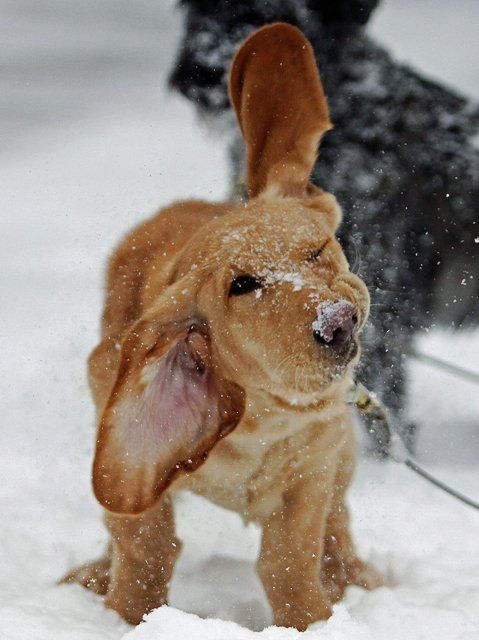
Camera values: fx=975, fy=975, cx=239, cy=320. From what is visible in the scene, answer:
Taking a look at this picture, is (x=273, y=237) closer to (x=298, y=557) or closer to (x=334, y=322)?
(x=334, y=322)

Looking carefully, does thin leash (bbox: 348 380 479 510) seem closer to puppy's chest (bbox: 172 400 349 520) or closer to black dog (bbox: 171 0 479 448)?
puppy's chest (bbox: 172 400 349 520)

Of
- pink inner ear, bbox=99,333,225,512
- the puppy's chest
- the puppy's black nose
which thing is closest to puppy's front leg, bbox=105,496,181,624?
the puppy's chest

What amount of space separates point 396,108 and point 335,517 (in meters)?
2.27

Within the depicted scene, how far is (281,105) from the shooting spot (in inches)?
112

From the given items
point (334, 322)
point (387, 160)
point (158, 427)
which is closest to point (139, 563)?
point (158, 427)

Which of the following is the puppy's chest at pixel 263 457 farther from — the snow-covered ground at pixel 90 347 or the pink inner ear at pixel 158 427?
the snow-covered ground at pixel 90 347

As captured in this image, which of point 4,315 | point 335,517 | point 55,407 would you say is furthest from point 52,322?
point 335,517

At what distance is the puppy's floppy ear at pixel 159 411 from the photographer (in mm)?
2242

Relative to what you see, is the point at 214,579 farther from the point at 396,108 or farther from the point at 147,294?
the point at 396,108

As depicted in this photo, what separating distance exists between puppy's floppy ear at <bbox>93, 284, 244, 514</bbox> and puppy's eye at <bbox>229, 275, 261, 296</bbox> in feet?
0.48

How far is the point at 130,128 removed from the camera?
763 centimetres

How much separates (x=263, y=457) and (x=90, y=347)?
7.33 ft

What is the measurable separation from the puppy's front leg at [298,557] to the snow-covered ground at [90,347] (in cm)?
12

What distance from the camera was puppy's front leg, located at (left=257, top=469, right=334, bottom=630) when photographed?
2.77 m
